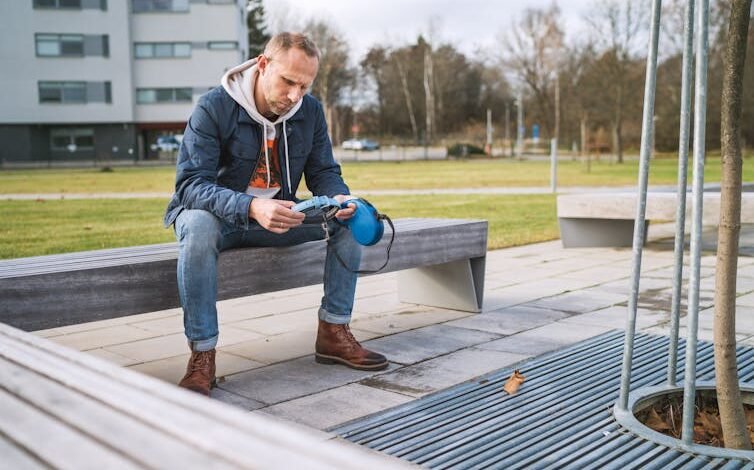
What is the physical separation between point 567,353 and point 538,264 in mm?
3235

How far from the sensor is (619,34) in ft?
125

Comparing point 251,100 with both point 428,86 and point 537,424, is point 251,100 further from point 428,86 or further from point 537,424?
point 428,86

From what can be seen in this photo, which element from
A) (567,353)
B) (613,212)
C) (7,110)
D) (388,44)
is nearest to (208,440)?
(567,353)

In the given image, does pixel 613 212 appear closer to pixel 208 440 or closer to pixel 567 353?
pixel 567 353

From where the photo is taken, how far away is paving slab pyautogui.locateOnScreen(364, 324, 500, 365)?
4.03m

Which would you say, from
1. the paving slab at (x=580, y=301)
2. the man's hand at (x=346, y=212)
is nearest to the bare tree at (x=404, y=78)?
the paving slab at (x=580, y=301)

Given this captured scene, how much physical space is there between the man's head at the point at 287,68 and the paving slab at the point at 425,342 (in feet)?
4.66

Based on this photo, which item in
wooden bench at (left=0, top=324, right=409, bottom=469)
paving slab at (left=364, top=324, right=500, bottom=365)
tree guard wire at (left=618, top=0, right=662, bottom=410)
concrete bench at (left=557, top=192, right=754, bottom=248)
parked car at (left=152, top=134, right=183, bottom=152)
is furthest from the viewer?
parked car at (left=152, top=134, right=183, bottom=152)

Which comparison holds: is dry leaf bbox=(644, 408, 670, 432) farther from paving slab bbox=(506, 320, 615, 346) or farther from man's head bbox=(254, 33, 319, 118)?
man's head bbox=(254, 33, 319, 118)

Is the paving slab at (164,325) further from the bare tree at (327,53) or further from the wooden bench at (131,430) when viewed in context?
the bare tree at (327,53)

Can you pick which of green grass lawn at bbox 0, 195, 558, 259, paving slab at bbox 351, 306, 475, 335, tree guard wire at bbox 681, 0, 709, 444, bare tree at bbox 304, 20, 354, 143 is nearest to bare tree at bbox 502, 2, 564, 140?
bare tree at bbox 304, 20, 354, 143

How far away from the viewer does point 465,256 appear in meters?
4.86

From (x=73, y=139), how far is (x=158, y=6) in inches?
361

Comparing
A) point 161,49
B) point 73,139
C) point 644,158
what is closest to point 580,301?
point 644,158
